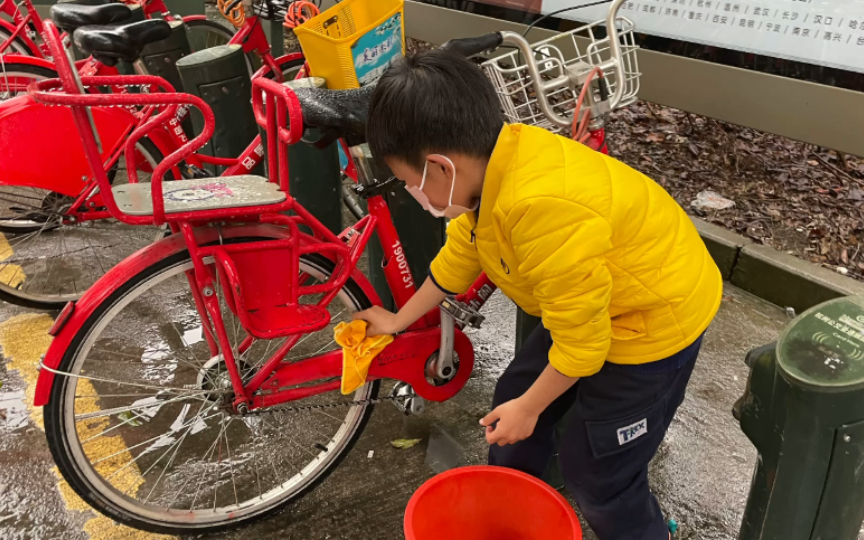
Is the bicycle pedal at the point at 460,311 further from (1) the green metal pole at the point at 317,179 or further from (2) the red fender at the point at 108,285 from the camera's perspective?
(1) the green metal pole at the point at 317,179

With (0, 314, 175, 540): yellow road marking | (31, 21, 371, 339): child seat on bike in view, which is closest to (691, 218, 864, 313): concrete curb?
(31, 21, 371, 339): child seat on bike

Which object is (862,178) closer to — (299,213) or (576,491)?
(576,491)

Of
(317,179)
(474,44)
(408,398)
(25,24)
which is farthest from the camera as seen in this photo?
(25,24)

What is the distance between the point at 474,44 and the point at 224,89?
1753 millimetres

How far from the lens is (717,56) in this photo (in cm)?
386

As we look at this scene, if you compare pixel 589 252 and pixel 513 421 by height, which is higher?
pixel 589 252

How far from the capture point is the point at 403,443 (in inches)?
104

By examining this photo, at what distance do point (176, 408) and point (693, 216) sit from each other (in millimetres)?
3069

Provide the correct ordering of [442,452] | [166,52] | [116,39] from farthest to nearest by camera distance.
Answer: [166,52] → [116,39] → [442,452]

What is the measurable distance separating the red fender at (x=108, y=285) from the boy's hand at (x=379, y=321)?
0.45 meters

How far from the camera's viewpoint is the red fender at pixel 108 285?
1883 mm

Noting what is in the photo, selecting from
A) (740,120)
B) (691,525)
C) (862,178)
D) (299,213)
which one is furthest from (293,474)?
(862,178)

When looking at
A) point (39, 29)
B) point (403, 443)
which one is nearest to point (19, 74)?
point (39, 29)

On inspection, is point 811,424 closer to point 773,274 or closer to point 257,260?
point 257,260
